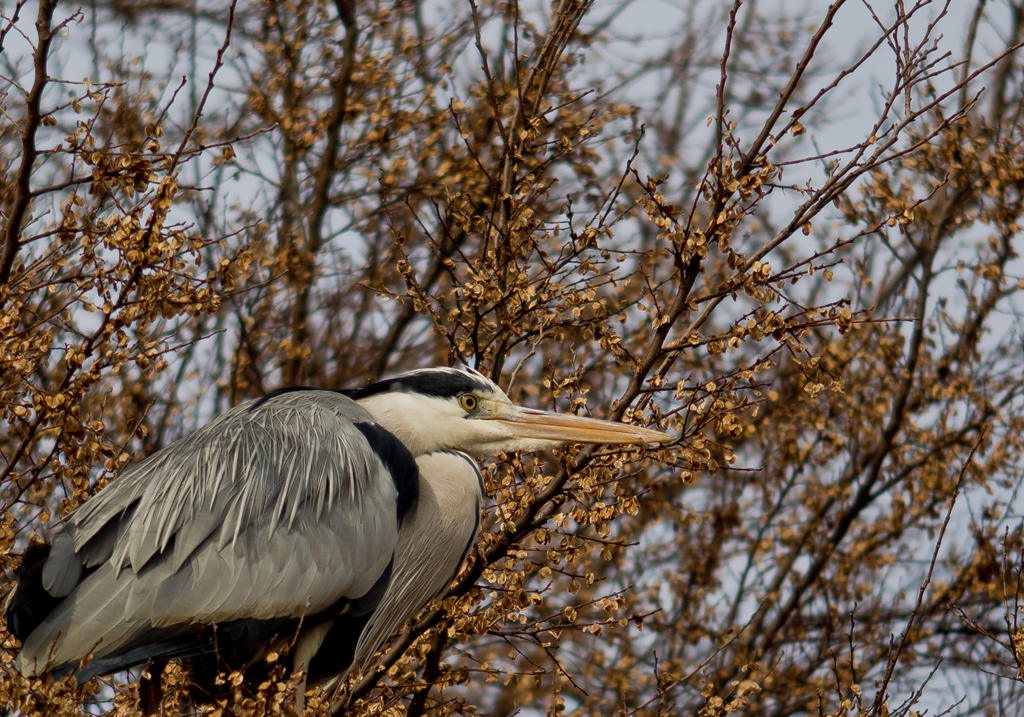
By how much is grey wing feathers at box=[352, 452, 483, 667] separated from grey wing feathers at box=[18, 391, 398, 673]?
1.03ft

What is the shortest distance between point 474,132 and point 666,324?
3559mm

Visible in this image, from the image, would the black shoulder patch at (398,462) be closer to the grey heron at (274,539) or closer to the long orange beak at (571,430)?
the grey heron at (274,539)

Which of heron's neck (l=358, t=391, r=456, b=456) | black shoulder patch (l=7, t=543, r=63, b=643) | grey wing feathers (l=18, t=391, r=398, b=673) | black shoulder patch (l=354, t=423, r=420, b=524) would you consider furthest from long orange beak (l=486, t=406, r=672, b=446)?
black shoulder patch (l=7, t=543, r=63, b=643)

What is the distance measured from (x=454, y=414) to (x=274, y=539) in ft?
3.17

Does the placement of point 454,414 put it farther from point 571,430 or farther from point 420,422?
point 571,430

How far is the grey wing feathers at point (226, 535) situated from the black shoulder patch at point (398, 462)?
0.21 ft

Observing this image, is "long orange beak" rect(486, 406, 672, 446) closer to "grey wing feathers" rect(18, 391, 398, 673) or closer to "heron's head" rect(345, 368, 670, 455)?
"heron's head" rect(345, 368, 670, 455)

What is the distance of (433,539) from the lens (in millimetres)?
4266

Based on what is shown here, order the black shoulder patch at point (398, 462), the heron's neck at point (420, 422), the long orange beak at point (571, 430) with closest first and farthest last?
1. the long orange beak at point (571, 430)
2. the black shoulder patch at point (398, 462)
3. the heron's neck at point (420, 422)

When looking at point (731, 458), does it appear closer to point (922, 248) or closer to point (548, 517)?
point (548, 517)

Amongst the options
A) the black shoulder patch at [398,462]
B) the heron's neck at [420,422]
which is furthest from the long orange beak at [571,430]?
the black shoulder patch at [398,462]

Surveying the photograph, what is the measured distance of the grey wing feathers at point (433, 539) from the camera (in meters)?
4.25

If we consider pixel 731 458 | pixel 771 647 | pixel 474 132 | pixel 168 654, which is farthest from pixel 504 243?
pixel 771 647

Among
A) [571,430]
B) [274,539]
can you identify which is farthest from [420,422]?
[274,539]
